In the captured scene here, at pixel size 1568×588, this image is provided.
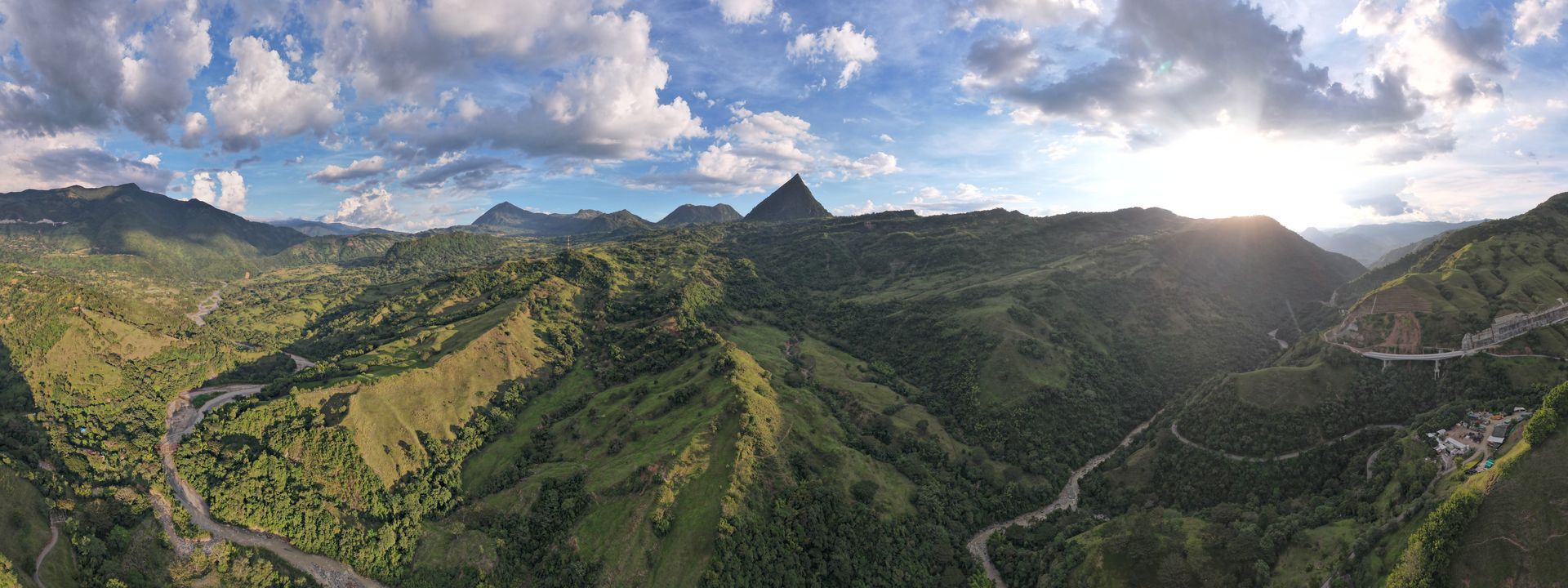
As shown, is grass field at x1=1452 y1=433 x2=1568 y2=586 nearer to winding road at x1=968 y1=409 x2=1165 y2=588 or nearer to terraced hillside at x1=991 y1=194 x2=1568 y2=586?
terraced hillside at x1=991 y1=194 x2=1568 y2=586

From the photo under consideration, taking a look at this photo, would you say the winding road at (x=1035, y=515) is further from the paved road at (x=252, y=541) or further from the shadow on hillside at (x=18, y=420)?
the shadow on hillside at (x=18, y=420)

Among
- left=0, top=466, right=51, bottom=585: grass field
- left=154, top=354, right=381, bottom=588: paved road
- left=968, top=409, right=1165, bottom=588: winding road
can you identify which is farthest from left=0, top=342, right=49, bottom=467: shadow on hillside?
left=968, top=409, right=1165, bottom=588: winding road

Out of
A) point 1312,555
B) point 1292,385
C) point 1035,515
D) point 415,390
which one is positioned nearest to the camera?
point 1312,555

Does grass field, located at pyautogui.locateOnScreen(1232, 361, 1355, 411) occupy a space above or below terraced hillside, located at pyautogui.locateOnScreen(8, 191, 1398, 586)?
above

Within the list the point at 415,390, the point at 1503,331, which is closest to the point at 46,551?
the point at 415,390

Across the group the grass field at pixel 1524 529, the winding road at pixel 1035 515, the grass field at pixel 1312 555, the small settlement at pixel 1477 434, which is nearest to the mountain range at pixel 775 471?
the grass field at pixel 1524 529

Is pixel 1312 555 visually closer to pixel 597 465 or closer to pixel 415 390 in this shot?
pixel 597 465
